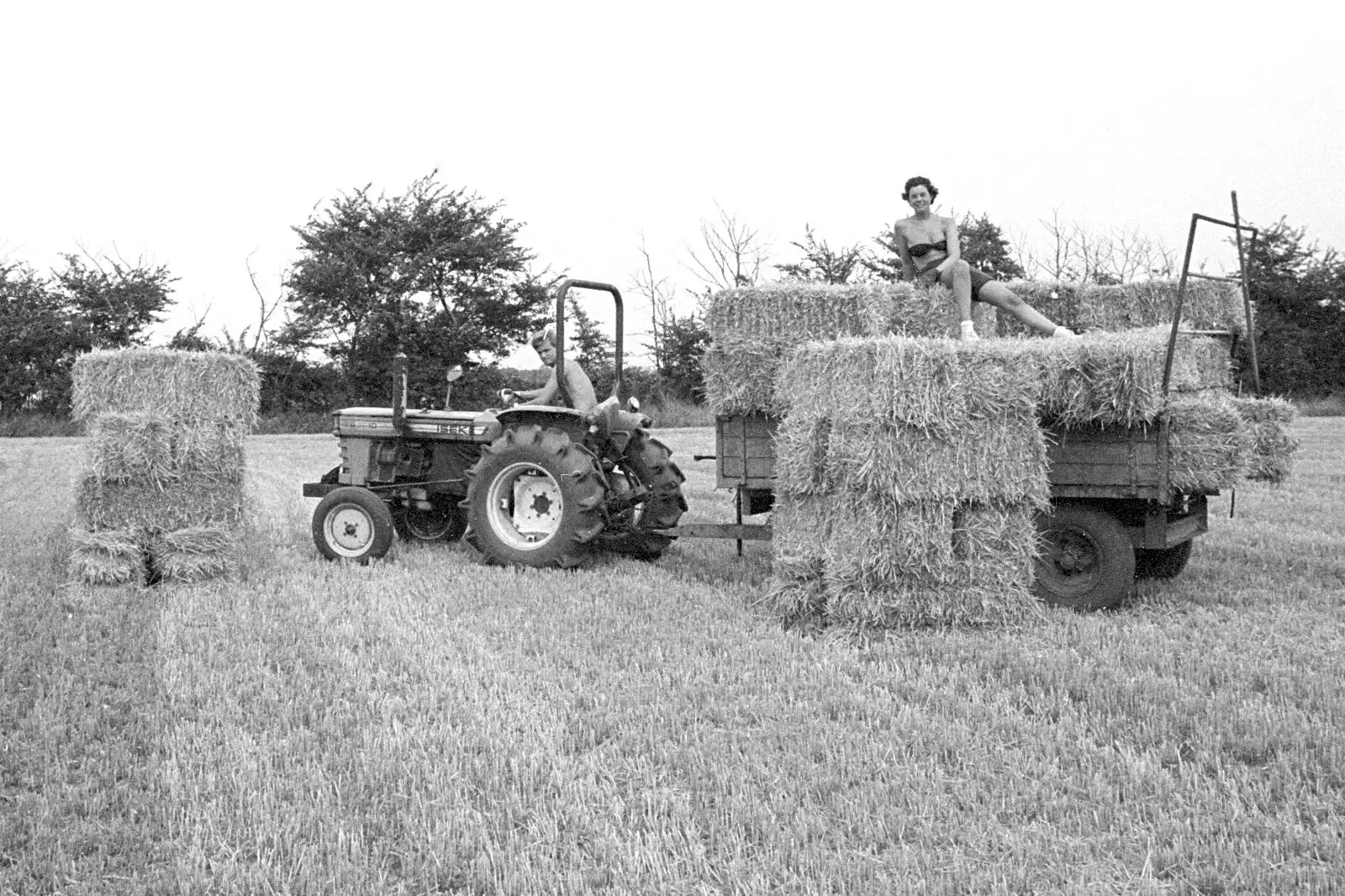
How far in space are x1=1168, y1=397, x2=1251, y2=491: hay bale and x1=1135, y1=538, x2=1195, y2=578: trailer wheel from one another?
1307 millimetres

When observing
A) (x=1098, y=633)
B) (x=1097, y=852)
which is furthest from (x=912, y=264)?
(x=1097, y=852)

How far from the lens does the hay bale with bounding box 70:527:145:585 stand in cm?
708

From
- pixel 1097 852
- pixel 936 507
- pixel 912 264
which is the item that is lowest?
pixel 1097 852

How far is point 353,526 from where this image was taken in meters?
8.09

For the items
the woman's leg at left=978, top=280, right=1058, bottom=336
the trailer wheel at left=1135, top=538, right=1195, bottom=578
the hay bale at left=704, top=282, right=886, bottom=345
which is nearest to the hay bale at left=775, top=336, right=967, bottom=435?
the hay bale at left=704, top=282, right=886, bottom=345

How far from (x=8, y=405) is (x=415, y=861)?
3191 centimetres

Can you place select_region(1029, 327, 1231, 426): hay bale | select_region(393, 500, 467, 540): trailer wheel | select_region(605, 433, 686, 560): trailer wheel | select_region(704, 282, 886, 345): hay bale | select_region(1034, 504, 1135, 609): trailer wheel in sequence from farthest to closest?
1. select_region(393, 500, 467, 540): trailer wheel
2. select_region(605, 433, 686, 560): trailer wheel
3. select_region(704, 282, 886, 345): hay bale
4. select_region(1034, 504, 1135, 609): trailer wheel
5. select_region(1029, 327, 1231, 426): hay bale

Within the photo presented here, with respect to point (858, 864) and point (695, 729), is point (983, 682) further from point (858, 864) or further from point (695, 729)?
point (858, 864)

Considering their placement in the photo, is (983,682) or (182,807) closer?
(182,807)

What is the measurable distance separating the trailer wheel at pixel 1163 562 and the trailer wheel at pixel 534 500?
3489 mm

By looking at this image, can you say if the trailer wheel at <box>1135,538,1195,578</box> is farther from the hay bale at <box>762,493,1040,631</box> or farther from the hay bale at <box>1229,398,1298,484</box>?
the hay bale at <box>762,493,1040,631</box>

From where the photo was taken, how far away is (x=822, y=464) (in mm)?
6035

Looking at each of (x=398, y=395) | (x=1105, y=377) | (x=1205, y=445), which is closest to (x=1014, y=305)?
(x=1105, y=377)

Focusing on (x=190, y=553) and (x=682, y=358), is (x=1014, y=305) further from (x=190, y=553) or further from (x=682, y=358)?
(x=682, y=358)
